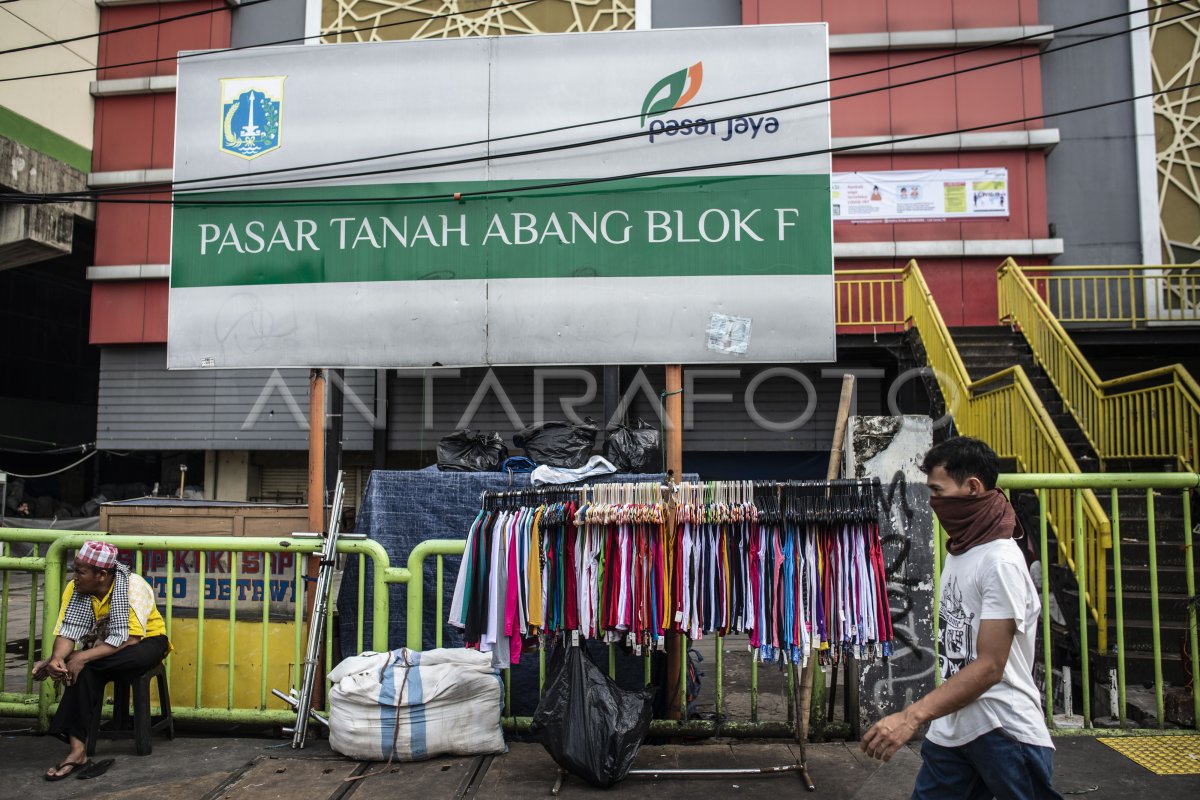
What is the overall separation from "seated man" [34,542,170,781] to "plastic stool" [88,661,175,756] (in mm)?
73

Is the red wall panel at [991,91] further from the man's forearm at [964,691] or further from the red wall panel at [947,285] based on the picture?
the man's forearm at [964,691]

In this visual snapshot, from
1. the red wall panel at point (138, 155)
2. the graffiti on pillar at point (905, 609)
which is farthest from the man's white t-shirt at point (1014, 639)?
the red wall panel at point (138, 155)

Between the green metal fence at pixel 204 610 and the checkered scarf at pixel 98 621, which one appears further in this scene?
the green metal fence at pixel 204 610

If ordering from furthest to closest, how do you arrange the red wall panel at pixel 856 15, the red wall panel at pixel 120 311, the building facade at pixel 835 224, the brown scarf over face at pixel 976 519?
1. the red wall panel at pixel 120 311
2. the red wall panel at pixel 856 15
3. the building facade at pixel 835 224
4. the brown scarf over face at pixel 976 519

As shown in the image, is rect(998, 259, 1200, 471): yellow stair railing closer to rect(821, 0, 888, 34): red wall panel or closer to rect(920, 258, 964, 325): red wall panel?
rect(920, 258, 964, 325): red wall panel

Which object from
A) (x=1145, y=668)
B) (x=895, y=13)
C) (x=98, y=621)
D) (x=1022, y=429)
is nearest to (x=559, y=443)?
(x=98, y=621)

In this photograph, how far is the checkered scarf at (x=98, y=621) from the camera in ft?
16.6

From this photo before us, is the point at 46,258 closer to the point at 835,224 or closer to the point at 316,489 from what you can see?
the point at 316,489

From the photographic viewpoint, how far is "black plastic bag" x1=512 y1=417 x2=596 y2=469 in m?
6.05

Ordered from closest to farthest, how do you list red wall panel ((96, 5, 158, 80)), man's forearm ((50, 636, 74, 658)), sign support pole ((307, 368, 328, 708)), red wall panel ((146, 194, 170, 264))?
1. man's forearm ((50, 636, 74, 658))
2. sign support pole ((307, 368, 328, 708))
3. red wall panel ((146, 194, 170, 264))
4. red wall panel ((96, 5, 158, 80))

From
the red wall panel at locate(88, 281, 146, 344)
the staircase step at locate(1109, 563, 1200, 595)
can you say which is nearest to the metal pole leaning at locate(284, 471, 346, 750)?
the staircase step at locate(1109, 563, 1200, 595)

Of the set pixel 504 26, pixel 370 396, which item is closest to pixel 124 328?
pixel 370 396

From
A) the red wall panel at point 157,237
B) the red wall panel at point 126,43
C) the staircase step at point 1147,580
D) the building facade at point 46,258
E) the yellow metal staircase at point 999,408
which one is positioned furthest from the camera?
the red wall panel at point 126,43

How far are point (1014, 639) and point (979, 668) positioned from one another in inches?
9.0
